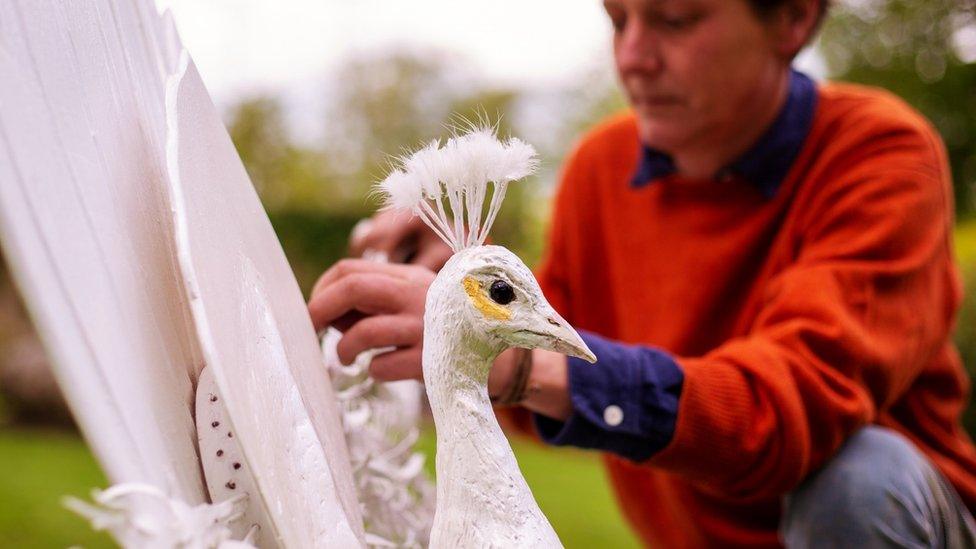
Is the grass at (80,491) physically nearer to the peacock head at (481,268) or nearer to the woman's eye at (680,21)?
the woman's eye at (680,21)

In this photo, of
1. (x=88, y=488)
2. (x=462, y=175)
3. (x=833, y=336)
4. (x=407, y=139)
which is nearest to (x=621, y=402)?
(x=833, y=336)

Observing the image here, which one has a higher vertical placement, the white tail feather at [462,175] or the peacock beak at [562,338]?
the white tail feather at [462,175]

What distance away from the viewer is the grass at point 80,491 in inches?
87.2

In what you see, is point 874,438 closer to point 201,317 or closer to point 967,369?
point 201,317

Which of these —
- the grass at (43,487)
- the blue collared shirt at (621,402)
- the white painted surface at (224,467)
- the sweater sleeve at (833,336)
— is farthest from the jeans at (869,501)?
the grass at (43,487)

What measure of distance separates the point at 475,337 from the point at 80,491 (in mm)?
2432

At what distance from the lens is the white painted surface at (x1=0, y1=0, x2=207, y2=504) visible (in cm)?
39

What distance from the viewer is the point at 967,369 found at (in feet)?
7.34

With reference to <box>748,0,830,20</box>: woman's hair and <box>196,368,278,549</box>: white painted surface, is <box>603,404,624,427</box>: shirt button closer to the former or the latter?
<box>196,368,278,549</box>: white painted surface

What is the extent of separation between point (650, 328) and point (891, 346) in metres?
0.39

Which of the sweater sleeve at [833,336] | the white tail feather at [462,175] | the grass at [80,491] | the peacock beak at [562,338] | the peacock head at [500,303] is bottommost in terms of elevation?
the grass at [80,491]

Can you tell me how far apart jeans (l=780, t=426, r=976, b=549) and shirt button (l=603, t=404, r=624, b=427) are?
256 millimetres

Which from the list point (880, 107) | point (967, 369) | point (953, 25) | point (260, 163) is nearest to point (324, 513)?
point (880, 107)

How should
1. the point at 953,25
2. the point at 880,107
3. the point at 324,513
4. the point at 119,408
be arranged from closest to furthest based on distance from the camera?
the point at 119,408, the point at 324,513, the point at 880,107, the point at 953,25
